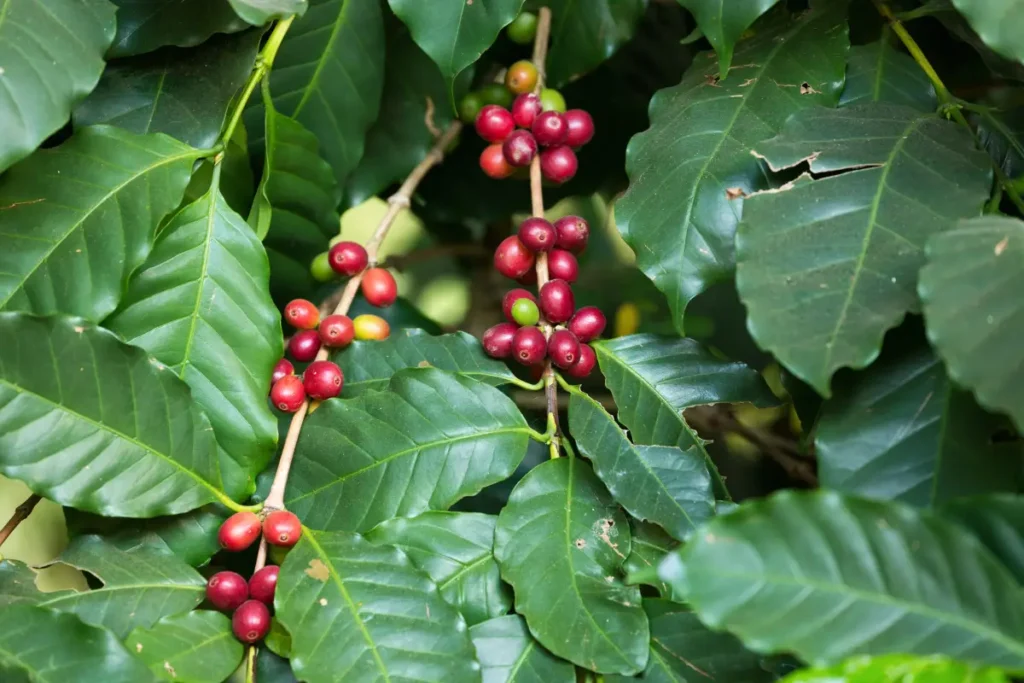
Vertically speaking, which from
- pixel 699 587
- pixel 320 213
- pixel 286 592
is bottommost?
pixel 286 592

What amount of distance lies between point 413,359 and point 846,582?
492 millimetres

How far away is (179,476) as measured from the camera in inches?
28.4

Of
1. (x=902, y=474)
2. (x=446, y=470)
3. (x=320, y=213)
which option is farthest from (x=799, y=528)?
(x=320, y=213)

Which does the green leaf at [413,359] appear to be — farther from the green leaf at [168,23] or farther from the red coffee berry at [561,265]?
the green leaf at [168,23]

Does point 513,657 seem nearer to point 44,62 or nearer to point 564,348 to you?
point 564,348

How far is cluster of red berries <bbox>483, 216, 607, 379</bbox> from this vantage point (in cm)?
80

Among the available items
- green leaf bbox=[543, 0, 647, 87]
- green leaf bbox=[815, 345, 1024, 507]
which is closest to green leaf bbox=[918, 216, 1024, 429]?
green leaf bbox=[815, 345, 1024, 507]

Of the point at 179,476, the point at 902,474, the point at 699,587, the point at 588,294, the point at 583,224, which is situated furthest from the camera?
the point at 588,294

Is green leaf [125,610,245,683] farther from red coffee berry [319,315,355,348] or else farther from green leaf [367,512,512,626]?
red coffee berry [319,315,355,348]

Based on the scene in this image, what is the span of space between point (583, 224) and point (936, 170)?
1.07 feet

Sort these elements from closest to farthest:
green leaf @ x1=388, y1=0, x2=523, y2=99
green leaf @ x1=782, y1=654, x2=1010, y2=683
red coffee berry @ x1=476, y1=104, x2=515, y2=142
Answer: green leaf @ x1=782, y1=654, x2=1010, y2=683 → green leaf @ x1=388, y1=0, x2=523, y2=99 → red coffee berry @ x1=476, y1=104, x2=515, y2=142

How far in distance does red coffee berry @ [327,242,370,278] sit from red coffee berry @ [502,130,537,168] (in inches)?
7.5

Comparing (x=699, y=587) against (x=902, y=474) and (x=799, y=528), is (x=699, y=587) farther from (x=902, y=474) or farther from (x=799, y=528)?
(x=902, y=474)

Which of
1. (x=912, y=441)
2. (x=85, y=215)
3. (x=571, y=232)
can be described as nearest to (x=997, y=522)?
(x=912, y=441)
